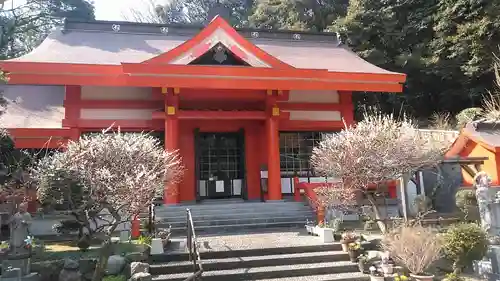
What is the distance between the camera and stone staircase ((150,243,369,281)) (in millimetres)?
6473

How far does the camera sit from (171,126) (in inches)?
432

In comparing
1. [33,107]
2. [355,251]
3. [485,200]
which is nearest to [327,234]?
[355,251]

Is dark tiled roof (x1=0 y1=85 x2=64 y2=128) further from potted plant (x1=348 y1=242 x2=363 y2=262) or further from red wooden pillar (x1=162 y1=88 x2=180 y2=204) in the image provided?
potted plant (x1=348 y1=242 x2=363 y2=262)

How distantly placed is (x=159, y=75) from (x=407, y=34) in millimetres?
17533

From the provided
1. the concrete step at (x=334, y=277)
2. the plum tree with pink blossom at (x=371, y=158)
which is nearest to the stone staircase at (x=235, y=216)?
the plum tree with pink blossom at (x=371, y=158)

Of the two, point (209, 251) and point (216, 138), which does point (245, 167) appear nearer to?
point (216, 138)

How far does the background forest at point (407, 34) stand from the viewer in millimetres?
19172

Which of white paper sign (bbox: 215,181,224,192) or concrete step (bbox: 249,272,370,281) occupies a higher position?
white paper sign (bbox: 215,181,224,192)

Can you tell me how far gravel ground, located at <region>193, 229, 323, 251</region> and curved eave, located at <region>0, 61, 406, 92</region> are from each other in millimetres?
4608

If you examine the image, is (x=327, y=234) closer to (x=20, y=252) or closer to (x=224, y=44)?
(x=20, y=252)

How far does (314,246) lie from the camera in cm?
750

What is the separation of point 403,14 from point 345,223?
17.9 meters

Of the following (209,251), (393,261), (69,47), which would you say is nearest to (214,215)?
(209,251)

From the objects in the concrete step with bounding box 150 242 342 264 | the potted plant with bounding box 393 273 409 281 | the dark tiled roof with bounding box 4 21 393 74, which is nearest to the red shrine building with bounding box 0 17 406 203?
the dark tiled roof with bounding box 4 21 393 74
